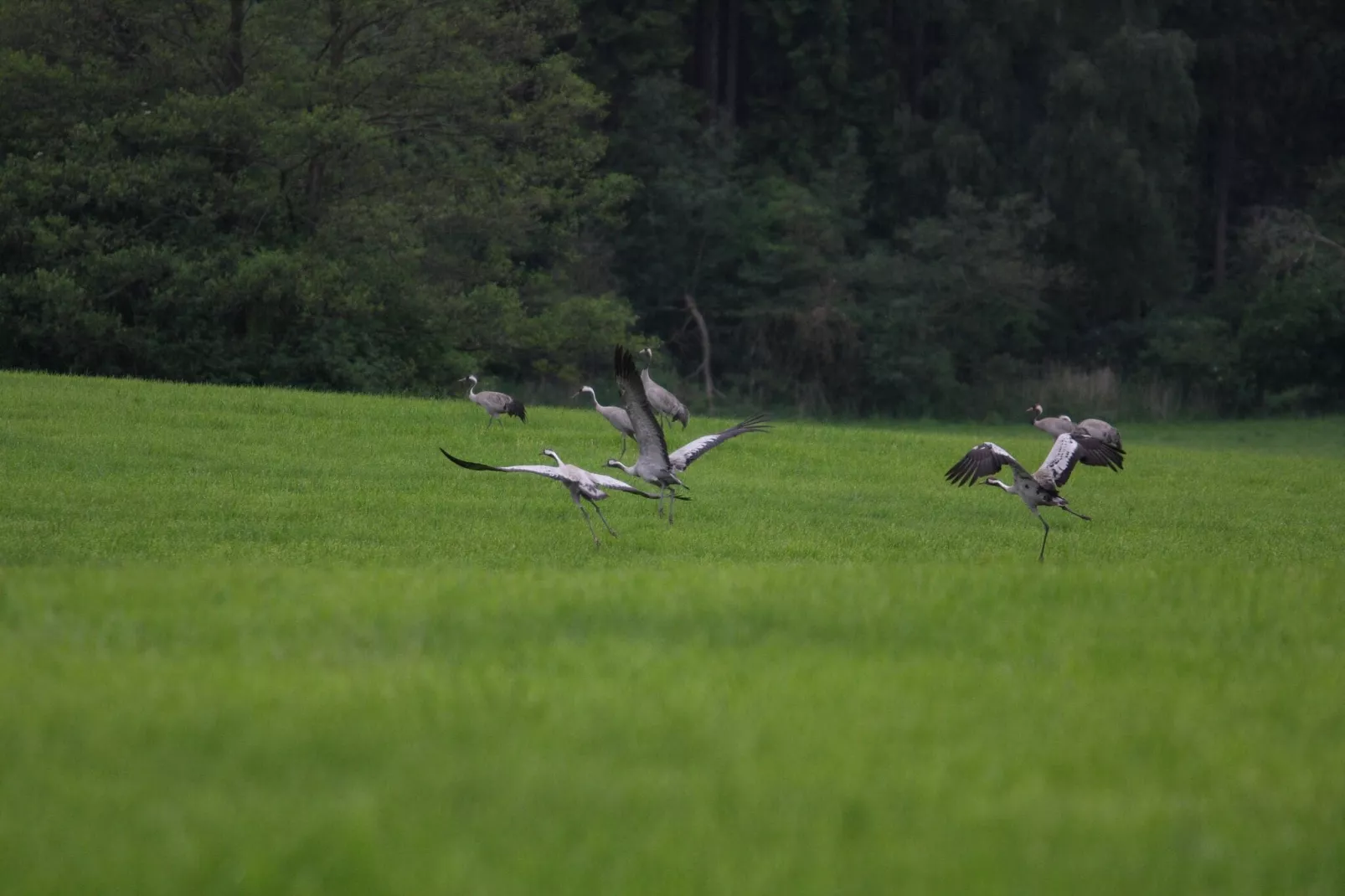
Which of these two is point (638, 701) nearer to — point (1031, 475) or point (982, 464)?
point (982, 464)

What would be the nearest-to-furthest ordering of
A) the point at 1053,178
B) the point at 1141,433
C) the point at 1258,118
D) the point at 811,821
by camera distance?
the point at 811,821
the point at 1141,433
the point at 1053,178
the point at 1258,118

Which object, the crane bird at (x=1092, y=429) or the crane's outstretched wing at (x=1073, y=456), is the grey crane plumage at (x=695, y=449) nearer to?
the crane's outstretched wing at (x=1073, y=456)

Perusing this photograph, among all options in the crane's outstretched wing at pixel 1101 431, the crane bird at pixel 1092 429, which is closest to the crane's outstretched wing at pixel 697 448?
the crane bird at pixel 1092 429

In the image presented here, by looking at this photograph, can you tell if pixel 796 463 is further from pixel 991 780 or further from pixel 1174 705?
pixel 991 780

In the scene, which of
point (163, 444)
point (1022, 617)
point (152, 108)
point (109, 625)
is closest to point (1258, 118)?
point (152, 108)

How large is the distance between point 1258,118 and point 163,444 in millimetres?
Answer: 40991

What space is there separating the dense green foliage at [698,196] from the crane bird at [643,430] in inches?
660

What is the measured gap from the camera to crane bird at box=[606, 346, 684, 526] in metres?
12.7

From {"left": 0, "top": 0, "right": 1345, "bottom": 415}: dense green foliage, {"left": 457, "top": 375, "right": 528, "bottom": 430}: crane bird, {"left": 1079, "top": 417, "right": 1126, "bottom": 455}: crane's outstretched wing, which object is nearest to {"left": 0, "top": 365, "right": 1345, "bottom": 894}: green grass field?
{"left": 1079, "top": 417, "right": 1126, "bottom": 455}: crane's outstretched wing

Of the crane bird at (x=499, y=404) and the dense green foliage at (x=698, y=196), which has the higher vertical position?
the dense green foliage at (x=698, y=196)

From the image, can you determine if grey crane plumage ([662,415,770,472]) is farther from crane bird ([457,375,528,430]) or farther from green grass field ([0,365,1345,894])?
crane bird ([457,375,528,430])

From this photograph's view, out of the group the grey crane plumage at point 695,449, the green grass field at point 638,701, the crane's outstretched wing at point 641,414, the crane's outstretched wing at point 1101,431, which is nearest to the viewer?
the green grass field at point 638,701

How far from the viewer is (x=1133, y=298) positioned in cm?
4856

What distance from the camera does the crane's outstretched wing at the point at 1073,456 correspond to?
46.3 feet
